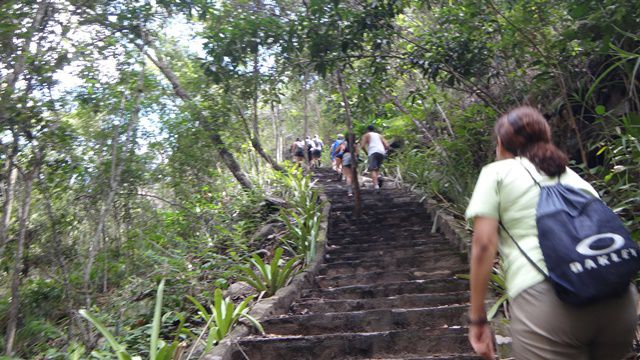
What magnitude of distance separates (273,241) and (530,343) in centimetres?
649

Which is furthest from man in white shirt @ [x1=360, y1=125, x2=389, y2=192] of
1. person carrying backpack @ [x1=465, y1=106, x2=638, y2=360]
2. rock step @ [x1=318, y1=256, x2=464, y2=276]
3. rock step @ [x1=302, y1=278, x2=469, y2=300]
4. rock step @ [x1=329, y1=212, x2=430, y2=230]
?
person carrying backpack @ [x1=465, y1=106, x2=638, y2=360]

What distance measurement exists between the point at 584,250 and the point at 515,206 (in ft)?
0.99

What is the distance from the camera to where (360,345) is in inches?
149

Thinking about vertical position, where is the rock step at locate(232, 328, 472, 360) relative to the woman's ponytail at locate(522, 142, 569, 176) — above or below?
below

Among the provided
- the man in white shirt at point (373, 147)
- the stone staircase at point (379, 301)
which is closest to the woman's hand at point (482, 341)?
the stone staircase at point (379, 301)

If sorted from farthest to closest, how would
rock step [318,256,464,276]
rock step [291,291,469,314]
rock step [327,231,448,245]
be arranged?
rock step [327,231,448,245]
rock step [318,256,464,276]
rock step [291,291,469,314]

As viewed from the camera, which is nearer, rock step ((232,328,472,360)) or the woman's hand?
the woman's hand

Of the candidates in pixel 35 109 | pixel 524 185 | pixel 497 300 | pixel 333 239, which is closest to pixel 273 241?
pixel 333 239

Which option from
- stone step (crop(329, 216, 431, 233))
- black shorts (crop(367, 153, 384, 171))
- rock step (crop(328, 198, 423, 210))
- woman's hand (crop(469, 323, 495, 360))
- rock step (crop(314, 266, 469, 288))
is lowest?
rock step (crop(314, 266, 469, 288))

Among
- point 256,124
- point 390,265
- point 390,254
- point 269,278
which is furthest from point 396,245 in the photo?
point 256,124

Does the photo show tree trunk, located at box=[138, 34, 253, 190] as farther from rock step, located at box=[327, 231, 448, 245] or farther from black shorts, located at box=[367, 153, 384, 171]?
rock step, located at box=[327, 231, 448, 245]

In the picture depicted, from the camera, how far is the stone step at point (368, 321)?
4207 mm

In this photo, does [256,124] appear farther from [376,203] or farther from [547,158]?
[547,158]

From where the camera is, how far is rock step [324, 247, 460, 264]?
20.7ft
